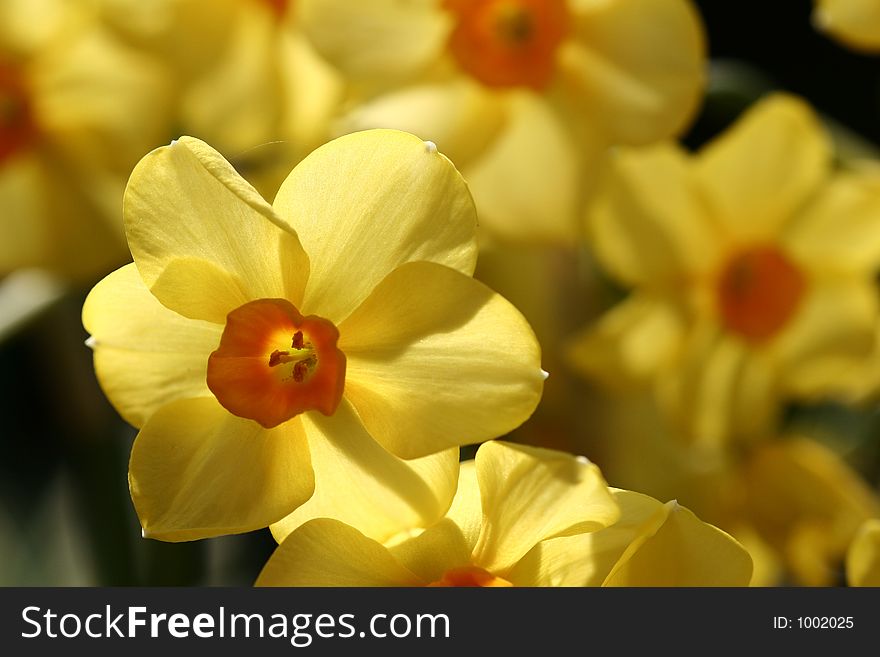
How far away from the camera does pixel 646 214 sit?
3.11ft

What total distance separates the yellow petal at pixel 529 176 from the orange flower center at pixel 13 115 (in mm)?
373

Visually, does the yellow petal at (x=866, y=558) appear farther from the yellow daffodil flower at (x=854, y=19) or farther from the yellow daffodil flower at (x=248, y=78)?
the yellow daffodil flower at (x=248, y=78)

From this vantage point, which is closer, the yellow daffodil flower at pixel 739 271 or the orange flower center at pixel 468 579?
the orange flower center at pixel 468 579

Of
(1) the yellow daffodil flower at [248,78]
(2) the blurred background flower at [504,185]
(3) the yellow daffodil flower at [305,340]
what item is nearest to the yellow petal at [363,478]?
(3) the yellow daffodil flower at [305,340]

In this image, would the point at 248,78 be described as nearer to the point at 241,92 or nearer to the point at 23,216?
the point at 241,92

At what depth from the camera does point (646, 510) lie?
1.64 feet

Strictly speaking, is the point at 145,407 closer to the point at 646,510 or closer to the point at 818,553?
the point at 646,510

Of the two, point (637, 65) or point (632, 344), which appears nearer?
point (637, 65)

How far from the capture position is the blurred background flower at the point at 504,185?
2.68 ft

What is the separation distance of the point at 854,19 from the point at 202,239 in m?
0.45

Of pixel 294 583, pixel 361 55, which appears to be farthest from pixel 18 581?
pixel 294 583

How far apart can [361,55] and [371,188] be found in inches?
13.3

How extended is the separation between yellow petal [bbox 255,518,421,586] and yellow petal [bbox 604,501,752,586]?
10 cm

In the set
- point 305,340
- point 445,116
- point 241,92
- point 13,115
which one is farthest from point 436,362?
point 13,115
